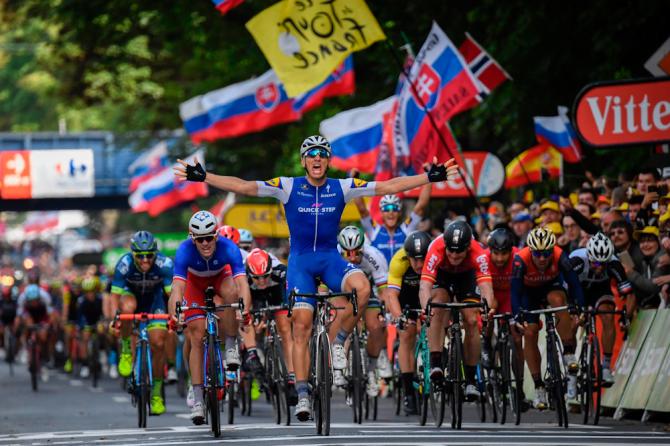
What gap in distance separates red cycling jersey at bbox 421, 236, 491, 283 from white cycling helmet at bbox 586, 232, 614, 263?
5.27 ft

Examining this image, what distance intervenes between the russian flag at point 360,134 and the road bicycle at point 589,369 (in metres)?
10.2

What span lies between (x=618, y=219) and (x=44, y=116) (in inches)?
2471

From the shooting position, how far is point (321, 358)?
14.5 metres

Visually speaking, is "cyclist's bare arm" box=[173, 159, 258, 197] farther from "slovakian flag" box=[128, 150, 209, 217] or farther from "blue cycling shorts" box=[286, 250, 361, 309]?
"slovakian flag" box=[128, 150, 209, 217]

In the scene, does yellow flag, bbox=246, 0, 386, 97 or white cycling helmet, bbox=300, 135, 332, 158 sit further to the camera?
yellow flag, bbox=246, 0, 386, 97

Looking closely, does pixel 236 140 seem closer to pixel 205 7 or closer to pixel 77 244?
pixel 205 7

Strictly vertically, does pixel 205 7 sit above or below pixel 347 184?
above

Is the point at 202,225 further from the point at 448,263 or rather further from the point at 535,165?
the point at 535,165

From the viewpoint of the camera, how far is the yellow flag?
75.8 feet

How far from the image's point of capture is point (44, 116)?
78.5 meters

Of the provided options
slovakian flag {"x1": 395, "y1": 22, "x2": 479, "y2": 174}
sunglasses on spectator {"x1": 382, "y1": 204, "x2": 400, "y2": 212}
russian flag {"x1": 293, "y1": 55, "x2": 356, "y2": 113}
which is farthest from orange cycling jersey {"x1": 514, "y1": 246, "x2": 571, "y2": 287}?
russian flag {"x1": 293, "y1": 55, "x2": 356, "y2": 113}

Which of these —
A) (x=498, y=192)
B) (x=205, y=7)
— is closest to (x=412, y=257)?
(x=498, y=192)

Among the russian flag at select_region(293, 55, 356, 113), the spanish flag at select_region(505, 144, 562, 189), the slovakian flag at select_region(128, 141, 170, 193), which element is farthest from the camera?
the slovakian flag at select_region(128, 141, 170, 193)

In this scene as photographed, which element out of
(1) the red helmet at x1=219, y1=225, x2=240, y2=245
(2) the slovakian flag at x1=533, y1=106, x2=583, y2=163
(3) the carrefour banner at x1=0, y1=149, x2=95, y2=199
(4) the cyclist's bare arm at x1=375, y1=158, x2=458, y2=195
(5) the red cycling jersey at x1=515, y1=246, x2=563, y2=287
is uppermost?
(3) the carrefour banner at x1=0, y1=149, x2=95, y2=199
